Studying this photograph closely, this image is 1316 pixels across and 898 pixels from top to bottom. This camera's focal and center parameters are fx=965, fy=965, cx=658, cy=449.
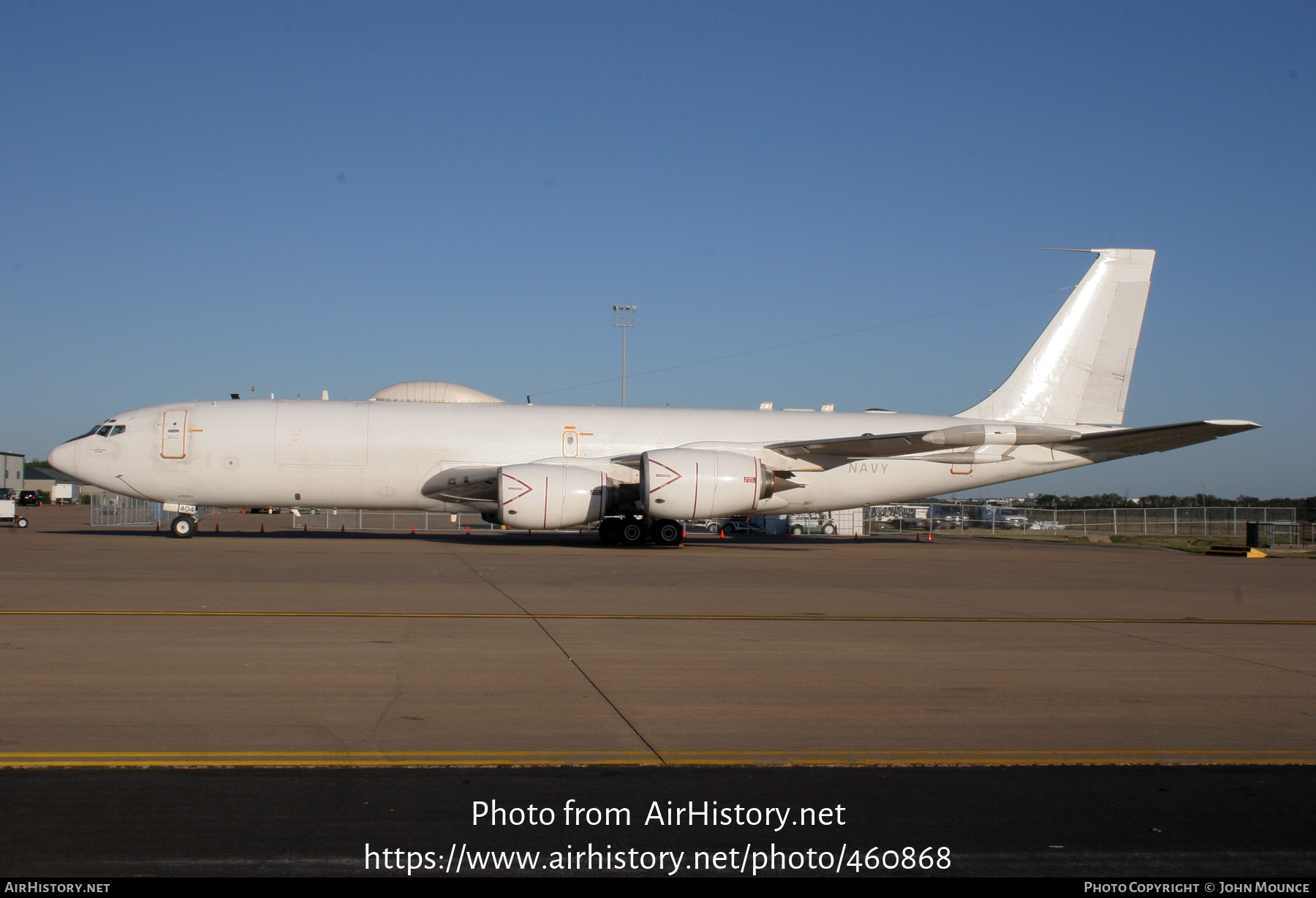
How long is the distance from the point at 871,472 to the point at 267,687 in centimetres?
2418

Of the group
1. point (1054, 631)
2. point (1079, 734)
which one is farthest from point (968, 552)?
point (1079, 734)

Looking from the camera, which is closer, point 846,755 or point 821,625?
point 846,755

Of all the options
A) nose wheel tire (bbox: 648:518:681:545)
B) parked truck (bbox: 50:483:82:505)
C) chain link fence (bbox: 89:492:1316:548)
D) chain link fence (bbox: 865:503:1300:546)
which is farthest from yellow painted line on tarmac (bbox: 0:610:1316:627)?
parked truck (bbox: 50:483:82:505)

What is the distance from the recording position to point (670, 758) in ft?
19.0

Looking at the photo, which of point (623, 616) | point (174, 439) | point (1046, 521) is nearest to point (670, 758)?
point (623, 616)

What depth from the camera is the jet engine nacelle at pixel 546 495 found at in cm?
2506

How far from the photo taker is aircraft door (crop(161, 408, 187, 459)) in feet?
84.9

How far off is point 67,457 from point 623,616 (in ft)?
70.7

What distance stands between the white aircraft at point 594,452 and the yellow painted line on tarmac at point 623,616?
42.3 ft

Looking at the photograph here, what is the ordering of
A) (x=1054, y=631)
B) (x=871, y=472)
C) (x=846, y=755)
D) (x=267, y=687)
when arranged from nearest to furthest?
(x=846, y=755), (x=267, y=687), (x=1054, y=631), (x=871, y=472)

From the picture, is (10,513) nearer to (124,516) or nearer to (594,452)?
(124,516)

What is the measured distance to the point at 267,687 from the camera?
7406 mm

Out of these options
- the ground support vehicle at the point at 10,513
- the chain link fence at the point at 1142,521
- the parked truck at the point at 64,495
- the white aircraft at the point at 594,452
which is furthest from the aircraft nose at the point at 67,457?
the parked truck at the point at 64,495
